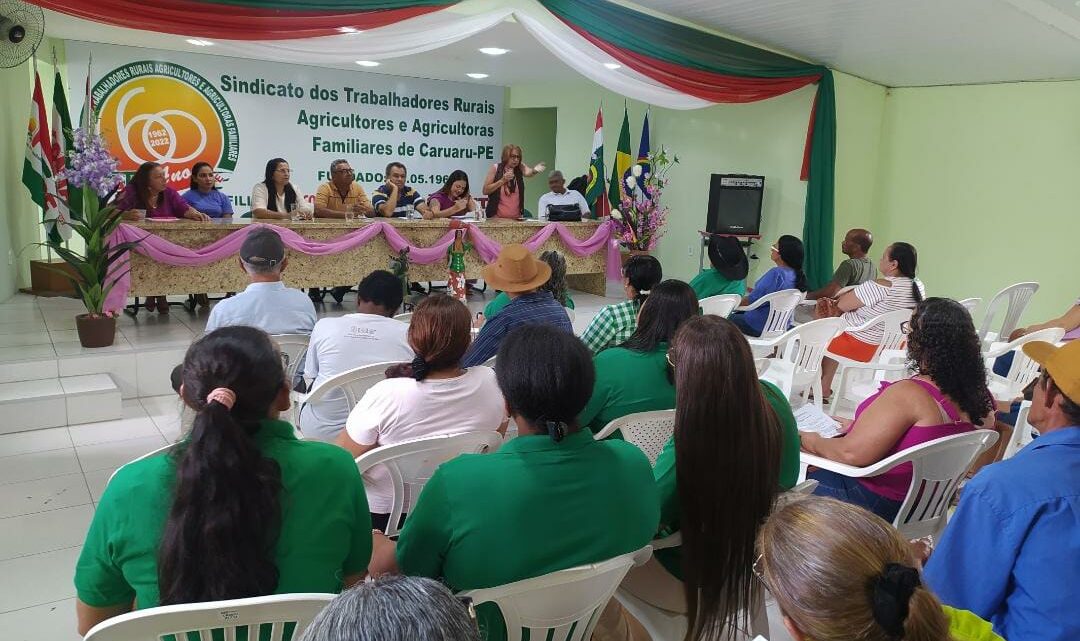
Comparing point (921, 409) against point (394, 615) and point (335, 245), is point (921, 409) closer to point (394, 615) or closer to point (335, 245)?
point (394, 615)

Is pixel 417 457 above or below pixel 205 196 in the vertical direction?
below

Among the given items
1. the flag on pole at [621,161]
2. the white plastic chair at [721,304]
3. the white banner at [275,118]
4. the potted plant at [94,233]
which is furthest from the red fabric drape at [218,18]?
the flag on pole at [621,161]

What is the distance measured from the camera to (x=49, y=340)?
15.7 ft

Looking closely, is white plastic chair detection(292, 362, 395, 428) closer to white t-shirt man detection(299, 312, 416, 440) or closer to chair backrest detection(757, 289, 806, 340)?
white t-shirt man detection(299, 312, 416, 440)

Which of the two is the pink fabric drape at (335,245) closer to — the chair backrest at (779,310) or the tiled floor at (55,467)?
the tiled floor at (55,467)

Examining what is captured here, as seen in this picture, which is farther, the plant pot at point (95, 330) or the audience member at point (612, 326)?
the plant pot at point (95, 330)

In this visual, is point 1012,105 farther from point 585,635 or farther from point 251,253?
point 585,635

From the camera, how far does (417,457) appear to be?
6.68ft

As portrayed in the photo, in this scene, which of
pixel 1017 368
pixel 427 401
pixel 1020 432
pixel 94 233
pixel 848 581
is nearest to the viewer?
pixel 848 581

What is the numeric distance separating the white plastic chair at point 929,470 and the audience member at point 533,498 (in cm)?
92

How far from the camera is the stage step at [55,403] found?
3908 mm

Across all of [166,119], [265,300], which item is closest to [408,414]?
[265,300]

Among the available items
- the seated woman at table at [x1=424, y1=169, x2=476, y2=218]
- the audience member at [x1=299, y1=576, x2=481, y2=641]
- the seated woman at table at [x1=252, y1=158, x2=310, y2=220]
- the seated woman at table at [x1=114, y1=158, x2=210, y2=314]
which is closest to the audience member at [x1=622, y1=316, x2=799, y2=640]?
the audience member at [x1=299, y1=576, x2=481, y2=641]

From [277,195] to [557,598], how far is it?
17.8 feet
